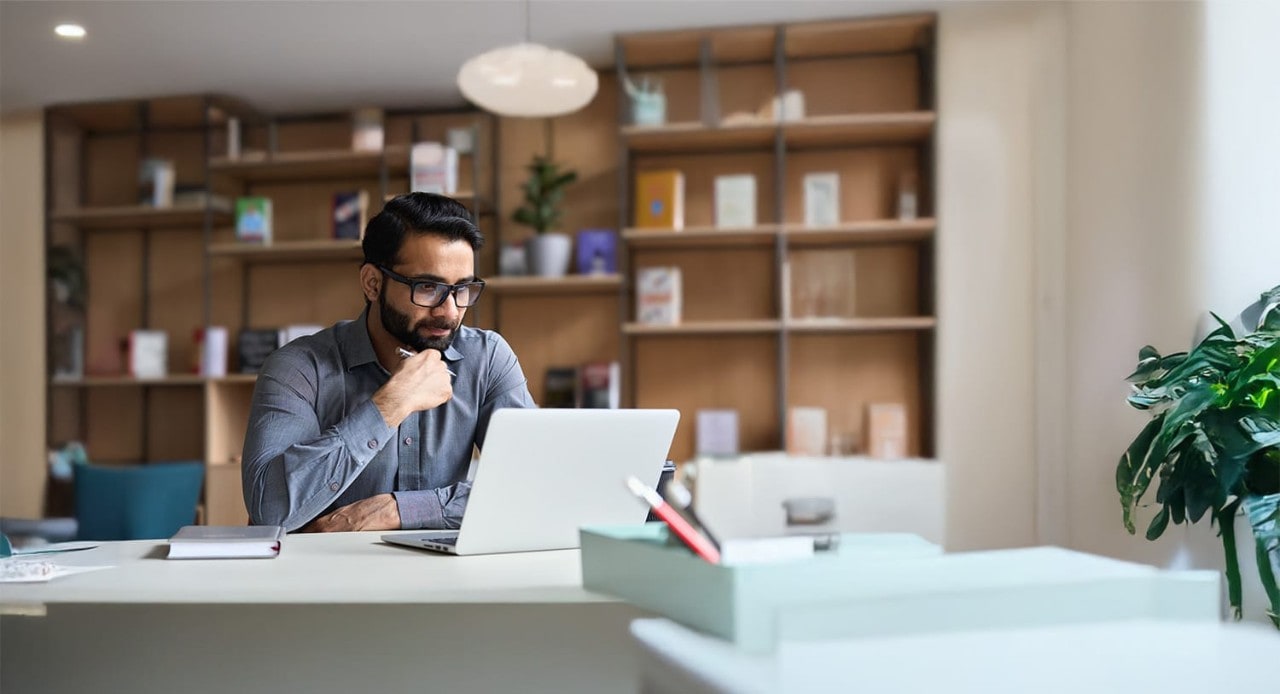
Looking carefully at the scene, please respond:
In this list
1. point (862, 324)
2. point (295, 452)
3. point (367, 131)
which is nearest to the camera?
point (295, 452)

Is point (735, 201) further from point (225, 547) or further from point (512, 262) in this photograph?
point (225, 547)

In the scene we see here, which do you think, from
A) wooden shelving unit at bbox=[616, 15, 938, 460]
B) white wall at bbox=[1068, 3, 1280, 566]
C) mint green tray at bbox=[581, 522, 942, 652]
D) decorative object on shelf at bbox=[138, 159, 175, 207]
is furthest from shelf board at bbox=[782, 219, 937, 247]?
mint green tray at bbox=[581, 522, 942, 652]

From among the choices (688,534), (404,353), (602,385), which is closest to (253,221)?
(602,385)

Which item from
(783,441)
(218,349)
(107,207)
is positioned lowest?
(783,441)

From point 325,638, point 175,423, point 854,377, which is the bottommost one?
point 325,638

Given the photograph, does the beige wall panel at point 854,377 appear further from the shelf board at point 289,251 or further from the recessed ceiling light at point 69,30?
the recessed ceiling light at point 69,30

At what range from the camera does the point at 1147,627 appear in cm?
88

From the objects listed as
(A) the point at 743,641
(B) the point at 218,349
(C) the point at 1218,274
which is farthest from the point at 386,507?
(B) the point at 218,349

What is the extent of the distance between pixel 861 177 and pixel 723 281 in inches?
30.2

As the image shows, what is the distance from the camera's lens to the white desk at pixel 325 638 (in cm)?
147

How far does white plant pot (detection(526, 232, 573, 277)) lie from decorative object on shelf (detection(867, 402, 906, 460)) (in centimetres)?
152

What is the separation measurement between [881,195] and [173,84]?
3.38 metres

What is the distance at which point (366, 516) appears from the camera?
204 cm

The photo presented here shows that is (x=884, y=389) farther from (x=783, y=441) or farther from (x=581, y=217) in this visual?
(x=581, y=217)
